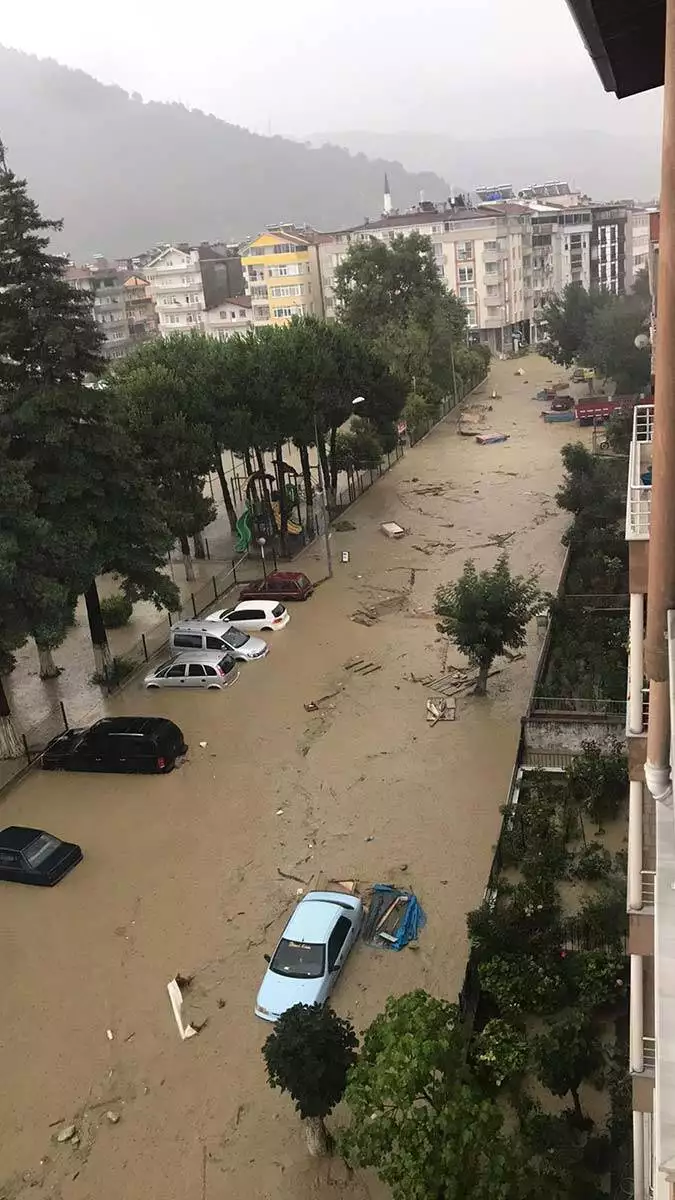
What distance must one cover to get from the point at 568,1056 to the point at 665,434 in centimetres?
811

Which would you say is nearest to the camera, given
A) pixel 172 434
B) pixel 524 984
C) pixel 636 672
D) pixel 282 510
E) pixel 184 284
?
pixel 636 672

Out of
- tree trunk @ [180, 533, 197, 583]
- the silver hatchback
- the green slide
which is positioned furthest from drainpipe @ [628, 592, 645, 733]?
the green slide

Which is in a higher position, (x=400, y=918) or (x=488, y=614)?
(x=488, y=614)

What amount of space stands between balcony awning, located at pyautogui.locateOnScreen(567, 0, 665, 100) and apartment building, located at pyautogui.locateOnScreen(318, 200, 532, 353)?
220 ft

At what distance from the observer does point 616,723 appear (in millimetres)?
16531

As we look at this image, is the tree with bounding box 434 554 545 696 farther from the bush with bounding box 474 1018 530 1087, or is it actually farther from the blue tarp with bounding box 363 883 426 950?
the bush with bounding box 474 1018 530 1087

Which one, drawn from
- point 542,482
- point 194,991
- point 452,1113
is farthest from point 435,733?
point 542,482

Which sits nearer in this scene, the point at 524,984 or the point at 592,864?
the point at 524,984

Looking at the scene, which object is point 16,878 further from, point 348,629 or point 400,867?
point 348,629

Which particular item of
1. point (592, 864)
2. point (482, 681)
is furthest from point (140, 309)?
point (592, 864)

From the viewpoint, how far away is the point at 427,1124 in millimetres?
7430

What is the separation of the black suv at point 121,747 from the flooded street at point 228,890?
35 cm

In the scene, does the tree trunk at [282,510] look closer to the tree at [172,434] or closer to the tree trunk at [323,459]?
the tree trunk at [323,459]

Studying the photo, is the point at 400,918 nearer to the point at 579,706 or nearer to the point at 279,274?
the point at 579,706
